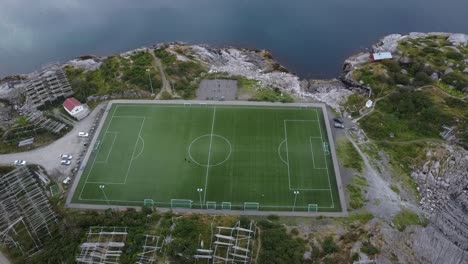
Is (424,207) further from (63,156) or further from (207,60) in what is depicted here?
(63,156)

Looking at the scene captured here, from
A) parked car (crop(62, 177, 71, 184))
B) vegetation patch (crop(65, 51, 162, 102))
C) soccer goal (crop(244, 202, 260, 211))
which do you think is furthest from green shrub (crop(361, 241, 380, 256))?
vegetation patch (crop(65, 51, 162, 102))

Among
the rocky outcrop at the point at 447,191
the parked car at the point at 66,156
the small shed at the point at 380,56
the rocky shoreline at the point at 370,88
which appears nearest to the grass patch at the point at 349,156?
the rocky shoreline at the point at 370,88

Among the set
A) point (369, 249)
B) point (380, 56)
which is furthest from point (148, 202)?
point (380, 56)

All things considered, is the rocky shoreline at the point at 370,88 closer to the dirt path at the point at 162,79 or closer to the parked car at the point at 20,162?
the dirt path at the point at 162,79

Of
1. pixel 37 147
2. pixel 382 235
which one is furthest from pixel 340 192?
pixel 37 147

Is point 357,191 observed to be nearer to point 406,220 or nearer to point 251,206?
point 406,220

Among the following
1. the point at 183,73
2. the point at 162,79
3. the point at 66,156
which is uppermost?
the point at 183,73
